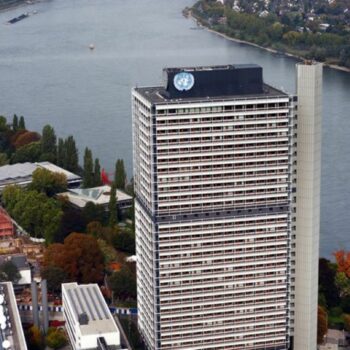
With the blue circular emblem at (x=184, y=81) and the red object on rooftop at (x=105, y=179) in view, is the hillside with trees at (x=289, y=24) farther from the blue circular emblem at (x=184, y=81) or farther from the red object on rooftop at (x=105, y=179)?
the blue circular emblem at (x=184, y=81)

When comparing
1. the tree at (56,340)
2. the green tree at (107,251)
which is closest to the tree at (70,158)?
the green tree at (107,251)

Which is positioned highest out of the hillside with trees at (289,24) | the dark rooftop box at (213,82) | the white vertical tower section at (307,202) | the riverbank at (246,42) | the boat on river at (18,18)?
the dark rooftop box at (213,82)

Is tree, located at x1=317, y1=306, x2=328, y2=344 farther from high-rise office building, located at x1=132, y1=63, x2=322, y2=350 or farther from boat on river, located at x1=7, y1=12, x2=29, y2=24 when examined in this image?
boat on river, located at x1=7, y1=12, x2=29, y2=24

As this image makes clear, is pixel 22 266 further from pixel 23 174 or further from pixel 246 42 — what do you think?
pixel 246 42

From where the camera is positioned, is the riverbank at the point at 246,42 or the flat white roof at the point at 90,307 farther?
the riverbank at the point at 246,42

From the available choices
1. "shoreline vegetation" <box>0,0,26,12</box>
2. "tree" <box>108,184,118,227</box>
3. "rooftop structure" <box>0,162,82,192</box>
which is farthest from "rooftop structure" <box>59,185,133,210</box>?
"shoreline vegetation" <box>0,0,26,12</box>

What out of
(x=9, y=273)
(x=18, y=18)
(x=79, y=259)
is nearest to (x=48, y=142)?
(x=79, y=259)

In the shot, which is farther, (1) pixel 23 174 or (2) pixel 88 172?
(1) pixel 23 174
